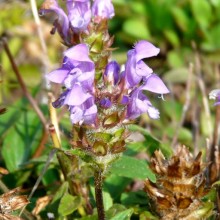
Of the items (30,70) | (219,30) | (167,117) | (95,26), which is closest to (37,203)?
(95,26)

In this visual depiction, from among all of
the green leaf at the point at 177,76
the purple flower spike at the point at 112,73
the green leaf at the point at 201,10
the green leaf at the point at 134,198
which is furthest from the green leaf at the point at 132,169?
the green leaf at the point at 201,10

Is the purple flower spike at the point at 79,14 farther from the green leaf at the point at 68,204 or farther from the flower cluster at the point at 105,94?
the green leaf at the point at 68,204

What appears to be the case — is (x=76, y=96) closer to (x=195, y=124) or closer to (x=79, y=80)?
(x=79, y=80)

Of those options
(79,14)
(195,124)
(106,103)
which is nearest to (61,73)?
(106,103)

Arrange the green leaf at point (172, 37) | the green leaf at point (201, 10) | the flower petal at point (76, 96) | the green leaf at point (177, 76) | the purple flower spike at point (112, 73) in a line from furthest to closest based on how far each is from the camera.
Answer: the green leaf at point (172, 37) < the green leaf at point (201, 10) < the green leaf at point (177, 76) < the purple flower spike at point (112, 73) < the flower petal at point (76, 96)

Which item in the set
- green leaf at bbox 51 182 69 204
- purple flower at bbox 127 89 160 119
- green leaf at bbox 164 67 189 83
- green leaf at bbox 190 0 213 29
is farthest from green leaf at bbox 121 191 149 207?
green leaf at bbox 190 0 213 29

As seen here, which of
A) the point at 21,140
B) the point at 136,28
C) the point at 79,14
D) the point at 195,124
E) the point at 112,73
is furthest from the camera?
the point at 136,28
